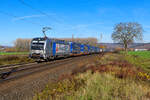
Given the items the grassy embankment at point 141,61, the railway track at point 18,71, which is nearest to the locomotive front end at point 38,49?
the railway track at point 18,71

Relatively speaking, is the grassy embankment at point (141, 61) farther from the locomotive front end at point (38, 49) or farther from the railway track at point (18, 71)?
the locomotive front end at point (38, 49)

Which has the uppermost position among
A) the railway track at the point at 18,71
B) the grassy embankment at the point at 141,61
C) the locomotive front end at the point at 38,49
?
the locomotive front end at the point at 38,49

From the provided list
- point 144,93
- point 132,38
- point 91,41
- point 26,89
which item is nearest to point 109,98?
point 144,93

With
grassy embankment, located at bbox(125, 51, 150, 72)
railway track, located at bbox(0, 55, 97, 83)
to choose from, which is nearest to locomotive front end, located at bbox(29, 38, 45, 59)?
railway track, located at bbox(0, 55, 97, 83)

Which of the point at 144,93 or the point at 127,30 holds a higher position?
the point at 127,30

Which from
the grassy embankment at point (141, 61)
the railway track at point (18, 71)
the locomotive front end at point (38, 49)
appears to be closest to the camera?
the railway track at point (18, 71)

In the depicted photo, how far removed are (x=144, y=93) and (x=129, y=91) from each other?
0.51 metres

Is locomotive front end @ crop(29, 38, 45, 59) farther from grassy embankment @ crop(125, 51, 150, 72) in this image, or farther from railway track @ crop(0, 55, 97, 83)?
grassy embankment @ crop(125, 51, 150, 72)

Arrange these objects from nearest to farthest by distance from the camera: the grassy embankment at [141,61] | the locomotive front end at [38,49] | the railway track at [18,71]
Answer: the railway track at [18,71] → the grassy embankment at [141,61] → the locomotive front end at [38,49]

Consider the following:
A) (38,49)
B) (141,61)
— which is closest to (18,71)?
(38,49)

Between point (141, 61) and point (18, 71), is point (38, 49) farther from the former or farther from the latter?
point (141, 61)

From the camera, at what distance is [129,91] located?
505 centimetres

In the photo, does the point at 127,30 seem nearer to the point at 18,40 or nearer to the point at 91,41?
the point at 91,41

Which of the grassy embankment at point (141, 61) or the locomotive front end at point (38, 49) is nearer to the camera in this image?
the grassy embankment at point (141, 61)
